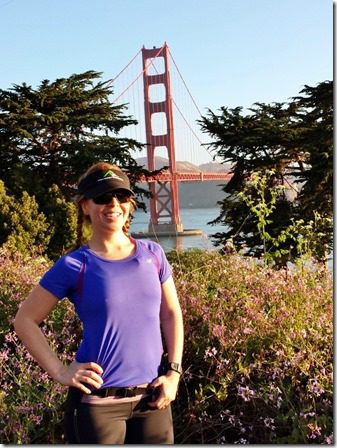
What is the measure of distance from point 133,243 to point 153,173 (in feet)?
63.7

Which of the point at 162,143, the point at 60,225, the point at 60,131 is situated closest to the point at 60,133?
the point at 60,131

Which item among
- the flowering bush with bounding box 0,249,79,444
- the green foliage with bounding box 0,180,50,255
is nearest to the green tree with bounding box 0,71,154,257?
the green foliage with bounding box 0,180,50,255

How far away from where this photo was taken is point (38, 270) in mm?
4664

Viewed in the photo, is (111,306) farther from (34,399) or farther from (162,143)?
(162,143)

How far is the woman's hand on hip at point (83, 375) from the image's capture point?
58.2 inches

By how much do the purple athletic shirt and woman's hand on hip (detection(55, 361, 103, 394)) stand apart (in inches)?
1.1

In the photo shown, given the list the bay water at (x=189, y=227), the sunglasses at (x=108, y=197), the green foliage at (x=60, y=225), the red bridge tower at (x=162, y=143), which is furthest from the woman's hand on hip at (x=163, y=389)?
the red bridge tower at (x=162, y=143)

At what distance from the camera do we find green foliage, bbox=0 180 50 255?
1321 cm

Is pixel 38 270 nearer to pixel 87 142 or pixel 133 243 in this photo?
pixel 133 243

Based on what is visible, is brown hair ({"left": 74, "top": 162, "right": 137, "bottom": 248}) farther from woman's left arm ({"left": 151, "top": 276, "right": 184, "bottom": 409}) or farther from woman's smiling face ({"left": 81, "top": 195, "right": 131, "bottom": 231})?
woman's left arm ({"left": 151, "top": 276, "right": 184, "bottom": 409})

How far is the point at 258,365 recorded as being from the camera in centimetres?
243

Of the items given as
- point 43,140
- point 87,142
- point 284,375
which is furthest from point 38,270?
point 43,140

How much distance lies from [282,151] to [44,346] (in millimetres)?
18058

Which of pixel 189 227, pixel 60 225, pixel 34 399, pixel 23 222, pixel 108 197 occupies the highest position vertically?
pixel 108 197
